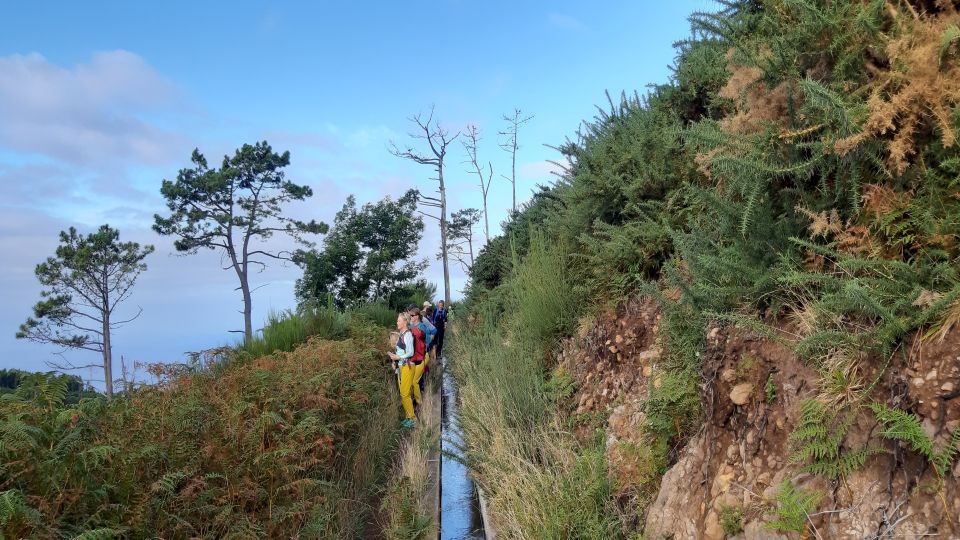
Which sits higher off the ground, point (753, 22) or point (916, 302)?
point (753, 22)

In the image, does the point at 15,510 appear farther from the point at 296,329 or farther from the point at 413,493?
the point at 296,329

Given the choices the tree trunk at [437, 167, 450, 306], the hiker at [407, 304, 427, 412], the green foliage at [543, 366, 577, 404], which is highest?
the tree trunk at [437, 167, 450, 306]

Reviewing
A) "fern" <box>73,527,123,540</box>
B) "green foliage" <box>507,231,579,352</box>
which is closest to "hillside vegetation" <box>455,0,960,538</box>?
"green foliage" <box>507,231,579,352</box>

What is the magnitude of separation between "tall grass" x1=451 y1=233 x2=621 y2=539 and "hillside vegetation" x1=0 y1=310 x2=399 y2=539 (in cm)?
151

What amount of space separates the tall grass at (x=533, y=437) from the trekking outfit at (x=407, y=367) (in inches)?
37.7

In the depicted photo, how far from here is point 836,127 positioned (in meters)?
3.42

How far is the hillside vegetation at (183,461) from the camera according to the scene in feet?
9.99

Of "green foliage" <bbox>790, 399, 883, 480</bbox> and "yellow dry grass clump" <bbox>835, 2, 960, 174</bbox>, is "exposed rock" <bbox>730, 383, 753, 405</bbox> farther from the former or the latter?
"yellow dry grass clump" <bbox>835, 2, 960, 174</bbox>

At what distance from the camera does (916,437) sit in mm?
2480

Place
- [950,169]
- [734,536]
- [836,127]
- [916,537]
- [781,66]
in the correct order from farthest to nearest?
1. [781,66]
2. [836,127]
3. [734,536]
4. [950,169]
5. [916,537]

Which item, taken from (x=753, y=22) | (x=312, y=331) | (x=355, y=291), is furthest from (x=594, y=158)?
(x=355, y=291)

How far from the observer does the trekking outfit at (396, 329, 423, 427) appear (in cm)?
1024

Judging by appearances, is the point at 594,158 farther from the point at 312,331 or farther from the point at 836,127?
the point at 312,331

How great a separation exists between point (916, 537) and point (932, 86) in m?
2.13
